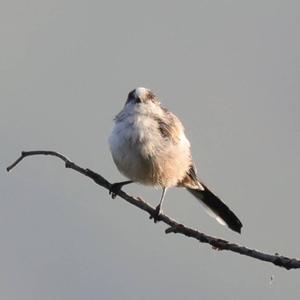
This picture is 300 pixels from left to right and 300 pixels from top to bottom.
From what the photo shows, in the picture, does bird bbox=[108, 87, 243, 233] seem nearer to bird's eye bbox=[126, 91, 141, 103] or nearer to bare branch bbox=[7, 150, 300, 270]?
bird's eye bbox=[126, 91, 141, 103]

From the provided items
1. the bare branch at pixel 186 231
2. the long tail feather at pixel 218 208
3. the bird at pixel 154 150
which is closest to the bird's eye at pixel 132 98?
the bird at pixel 154 150

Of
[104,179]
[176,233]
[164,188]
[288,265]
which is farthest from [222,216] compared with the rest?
[288,265]

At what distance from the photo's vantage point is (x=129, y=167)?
6.54 m

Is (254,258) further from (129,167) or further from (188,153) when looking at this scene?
(188,153)

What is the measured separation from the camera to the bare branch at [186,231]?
9.27 ft

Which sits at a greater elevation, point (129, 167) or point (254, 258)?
point (129, 167)

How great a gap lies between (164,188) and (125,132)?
71 centimetres

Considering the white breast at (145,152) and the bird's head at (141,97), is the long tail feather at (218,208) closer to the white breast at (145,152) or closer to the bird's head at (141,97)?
the white breast at (145,152)

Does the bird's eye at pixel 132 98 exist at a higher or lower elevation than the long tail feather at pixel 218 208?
higher

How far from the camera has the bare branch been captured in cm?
283

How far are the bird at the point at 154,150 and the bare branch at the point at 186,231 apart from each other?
240cm

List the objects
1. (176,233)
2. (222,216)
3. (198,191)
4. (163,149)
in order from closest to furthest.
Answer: (176,233), (222,216), (163,149), (198,191)

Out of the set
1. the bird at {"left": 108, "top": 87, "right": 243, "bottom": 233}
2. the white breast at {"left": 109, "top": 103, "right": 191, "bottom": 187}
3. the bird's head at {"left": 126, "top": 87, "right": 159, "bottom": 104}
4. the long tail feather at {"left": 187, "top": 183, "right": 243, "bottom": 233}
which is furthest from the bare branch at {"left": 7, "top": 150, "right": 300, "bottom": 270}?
the bird's head at {"left": 126, "top": 87, "right": 159, "bottom": 104}

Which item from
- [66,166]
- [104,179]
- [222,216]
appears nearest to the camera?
[66,166]
